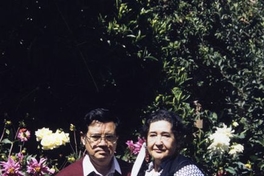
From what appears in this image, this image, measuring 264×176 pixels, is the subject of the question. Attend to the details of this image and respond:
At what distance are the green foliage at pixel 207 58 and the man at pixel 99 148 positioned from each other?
1.32 metres

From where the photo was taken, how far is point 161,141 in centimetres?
366

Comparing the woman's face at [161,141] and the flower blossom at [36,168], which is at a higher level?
the woman's face at [161,141]

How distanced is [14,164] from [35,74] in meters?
1.38

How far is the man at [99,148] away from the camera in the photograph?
12.6ft

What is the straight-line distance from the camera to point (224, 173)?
202 inches

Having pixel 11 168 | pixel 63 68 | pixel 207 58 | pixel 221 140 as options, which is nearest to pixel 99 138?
pixel 11 168

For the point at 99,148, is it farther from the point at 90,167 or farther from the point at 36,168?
the point at 36,168

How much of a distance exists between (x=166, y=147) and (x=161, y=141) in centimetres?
5

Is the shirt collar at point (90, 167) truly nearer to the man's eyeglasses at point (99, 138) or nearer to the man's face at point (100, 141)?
the man's face at point (100, 141)

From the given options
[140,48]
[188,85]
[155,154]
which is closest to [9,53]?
[140,48]

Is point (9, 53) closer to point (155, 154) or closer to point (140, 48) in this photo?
point (140, 48)

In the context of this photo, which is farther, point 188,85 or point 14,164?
point 188,85

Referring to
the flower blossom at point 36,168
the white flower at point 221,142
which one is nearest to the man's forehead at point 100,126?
the flower blossom at point 36,168

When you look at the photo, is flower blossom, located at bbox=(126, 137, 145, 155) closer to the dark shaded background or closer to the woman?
the woman
